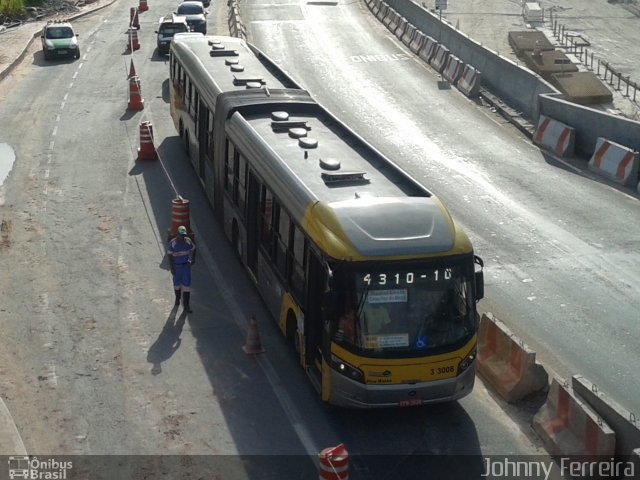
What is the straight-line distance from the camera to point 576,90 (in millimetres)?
34969

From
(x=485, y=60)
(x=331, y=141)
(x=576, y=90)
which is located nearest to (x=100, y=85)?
(x=485, y=60)

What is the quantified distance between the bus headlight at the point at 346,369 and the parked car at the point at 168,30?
1209 inches

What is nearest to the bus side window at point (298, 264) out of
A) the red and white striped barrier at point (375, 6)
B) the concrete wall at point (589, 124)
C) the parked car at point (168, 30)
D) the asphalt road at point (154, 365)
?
the asphalt road at point (154, 365)

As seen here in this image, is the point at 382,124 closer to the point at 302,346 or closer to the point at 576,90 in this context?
the point at 576,90

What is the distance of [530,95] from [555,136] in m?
3.61

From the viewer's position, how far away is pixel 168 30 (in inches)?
1670

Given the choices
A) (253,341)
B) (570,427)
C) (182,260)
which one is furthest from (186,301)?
(570,427)

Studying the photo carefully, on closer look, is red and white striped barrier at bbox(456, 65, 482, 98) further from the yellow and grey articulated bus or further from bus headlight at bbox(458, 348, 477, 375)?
bus headlight at bbox(458, 348, 477, 375)

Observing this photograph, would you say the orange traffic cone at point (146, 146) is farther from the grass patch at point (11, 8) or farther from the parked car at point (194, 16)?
the grass patch at point (11, 8)

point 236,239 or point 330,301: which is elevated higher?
point 330,301

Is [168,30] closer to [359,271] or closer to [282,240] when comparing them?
[282,240]

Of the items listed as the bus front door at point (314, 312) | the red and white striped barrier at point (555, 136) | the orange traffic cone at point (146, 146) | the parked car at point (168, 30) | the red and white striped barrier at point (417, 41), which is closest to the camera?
the bus front door at point (314, 312)

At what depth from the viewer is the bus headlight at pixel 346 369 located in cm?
1256

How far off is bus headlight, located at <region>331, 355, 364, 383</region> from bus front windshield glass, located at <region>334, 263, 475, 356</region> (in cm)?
27
